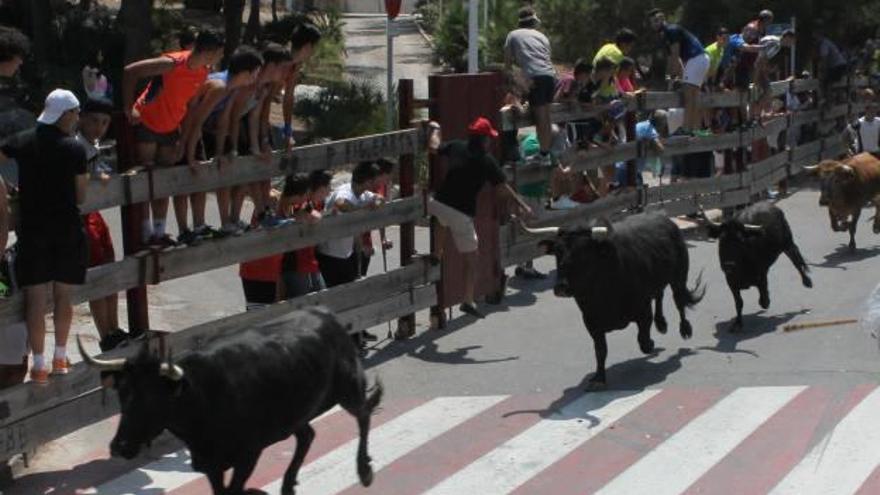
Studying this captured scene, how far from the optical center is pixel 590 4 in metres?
32.3

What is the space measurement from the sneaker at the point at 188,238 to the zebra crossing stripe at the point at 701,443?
3.48 meters

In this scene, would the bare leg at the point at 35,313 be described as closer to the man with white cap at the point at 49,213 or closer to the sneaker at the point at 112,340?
the man with white cap at the point at 49,213

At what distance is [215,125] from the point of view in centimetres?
1137

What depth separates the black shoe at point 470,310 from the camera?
568 inches

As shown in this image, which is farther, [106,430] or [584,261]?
[584,261]

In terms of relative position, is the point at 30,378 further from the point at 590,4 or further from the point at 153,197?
the point at 590,4

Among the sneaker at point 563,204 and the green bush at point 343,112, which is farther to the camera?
the green bush at point 343,112

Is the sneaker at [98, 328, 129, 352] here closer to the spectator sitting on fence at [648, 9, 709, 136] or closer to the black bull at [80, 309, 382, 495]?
the black bull at [80, 309, 382, 495]

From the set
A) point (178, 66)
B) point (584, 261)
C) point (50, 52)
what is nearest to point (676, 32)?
point (584, 261)

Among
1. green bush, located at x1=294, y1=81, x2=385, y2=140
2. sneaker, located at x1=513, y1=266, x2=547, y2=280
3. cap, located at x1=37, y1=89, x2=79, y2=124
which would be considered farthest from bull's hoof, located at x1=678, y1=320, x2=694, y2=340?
green bush, located at x1=294, y1=81, x2=385, y2=140

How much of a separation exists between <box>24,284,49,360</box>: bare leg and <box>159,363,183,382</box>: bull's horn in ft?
6.44

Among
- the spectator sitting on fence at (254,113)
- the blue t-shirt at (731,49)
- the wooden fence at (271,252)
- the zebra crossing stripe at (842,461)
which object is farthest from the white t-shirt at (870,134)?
the spectator sitting on fence at (254,113)

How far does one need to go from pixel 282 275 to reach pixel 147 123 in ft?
6.91

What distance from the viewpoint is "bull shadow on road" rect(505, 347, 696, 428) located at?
11453 millimetres
